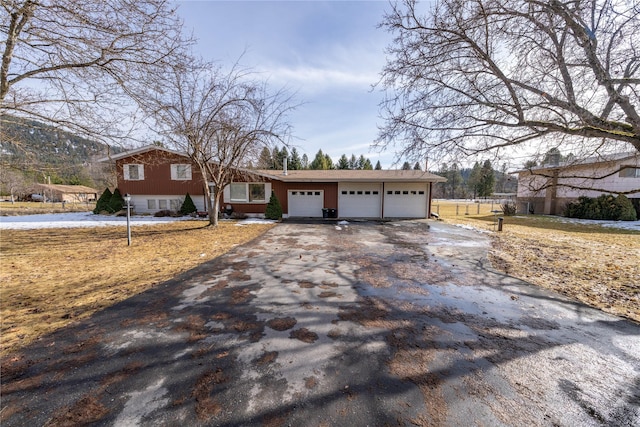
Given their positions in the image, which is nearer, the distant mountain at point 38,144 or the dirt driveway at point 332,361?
the dirt driveway at point 332,361

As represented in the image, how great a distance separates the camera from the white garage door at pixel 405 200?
16797 millimetres

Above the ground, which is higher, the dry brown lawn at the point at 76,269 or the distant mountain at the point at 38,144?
the distant mountain at the point at 38,144

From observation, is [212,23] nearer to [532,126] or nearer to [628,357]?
[532,126]

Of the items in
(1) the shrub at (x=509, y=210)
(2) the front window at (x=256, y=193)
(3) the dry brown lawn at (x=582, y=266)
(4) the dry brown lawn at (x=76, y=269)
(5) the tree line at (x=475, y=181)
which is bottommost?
(4) the dry brown lawn at (x=76, y=269)

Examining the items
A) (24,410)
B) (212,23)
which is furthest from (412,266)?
(212,23)

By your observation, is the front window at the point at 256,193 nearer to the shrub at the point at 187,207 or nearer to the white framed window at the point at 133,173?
the shrub at the point at 187,207

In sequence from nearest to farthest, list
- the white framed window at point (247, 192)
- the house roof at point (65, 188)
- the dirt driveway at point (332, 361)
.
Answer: the dirt driveway at point (332, 361), the white framed window at point (247, 192), the house roof at point (65, 188)

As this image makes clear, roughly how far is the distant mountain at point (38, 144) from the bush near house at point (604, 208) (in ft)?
78.9

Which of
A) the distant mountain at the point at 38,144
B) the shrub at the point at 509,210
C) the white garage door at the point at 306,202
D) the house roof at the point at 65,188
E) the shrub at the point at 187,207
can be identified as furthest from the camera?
the house roof at the point at 65,188

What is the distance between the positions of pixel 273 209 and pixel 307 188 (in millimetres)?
2704

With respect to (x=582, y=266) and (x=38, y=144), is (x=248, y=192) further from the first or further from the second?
(x=582, y=266)

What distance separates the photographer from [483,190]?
4794 cm

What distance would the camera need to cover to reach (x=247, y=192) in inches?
674

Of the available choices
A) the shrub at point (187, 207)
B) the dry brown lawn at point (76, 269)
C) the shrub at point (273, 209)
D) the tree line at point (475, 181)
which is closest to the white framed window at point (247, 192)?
the shrub at point (273, 209)
